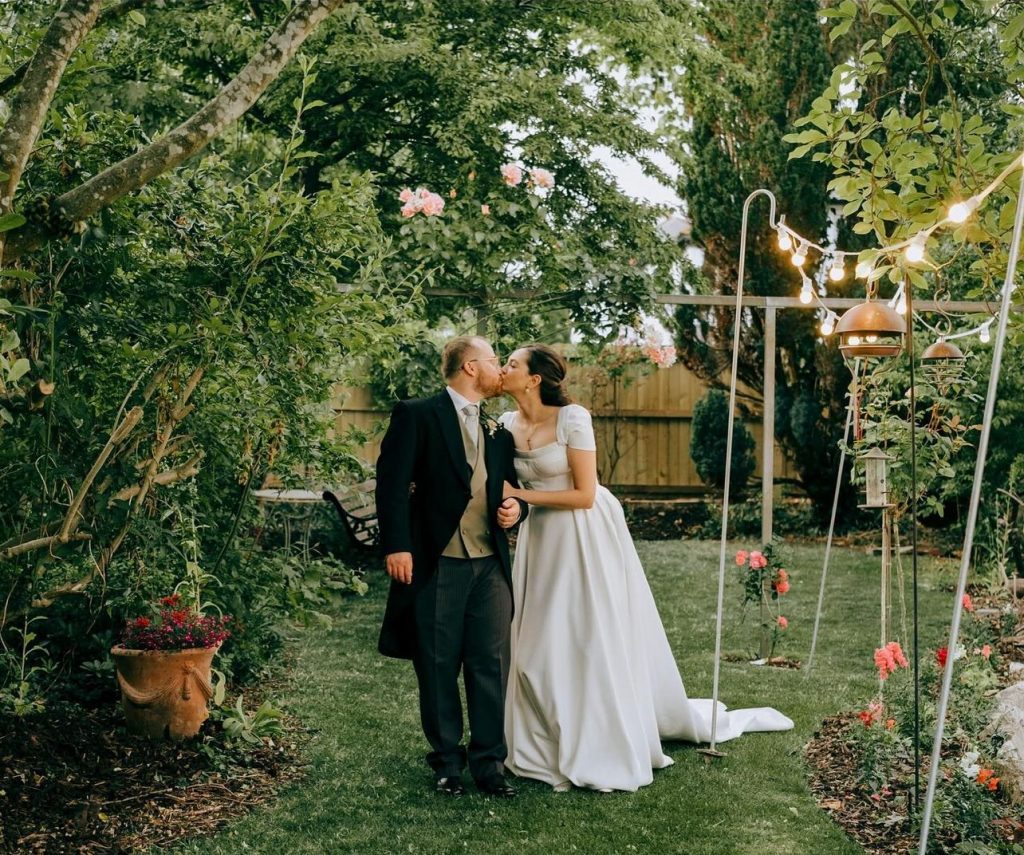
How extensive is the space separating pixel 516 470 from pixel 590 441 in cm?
36

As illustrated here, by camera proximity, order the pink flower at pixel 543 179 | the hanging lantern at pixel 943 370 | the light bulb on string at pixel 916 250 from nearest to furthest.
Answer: the light bulb on string at pixel 916 250, the hanging lantern at pixel 943 370, the pink flower at pixel 543 179

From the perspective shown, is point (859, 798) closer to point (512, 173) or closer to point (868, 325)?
point (868, 325)

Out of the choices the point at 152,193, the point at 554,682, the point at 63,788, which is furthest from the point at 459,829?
the point at 152,193

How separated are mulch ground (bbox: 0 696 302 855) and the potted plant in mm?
84

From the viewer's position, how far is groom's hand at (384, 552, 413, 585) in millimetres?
4133

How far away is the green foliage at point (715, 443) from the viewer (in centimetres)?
1313

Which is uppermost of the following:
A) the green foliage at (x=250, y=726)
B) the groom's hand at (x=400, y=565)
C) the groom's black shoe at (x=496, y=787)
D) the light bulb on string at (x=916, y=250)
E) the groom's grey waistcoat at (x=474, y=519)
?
the light bulb on string at (x=916, y=250)

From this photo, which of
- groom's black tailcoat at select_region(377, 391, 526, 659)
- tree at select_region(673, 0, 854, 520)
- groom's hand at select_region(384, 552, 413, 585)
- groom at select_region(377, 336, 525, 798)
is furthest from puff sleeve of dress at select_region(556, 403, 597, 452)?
tree at select_region(673, 0, 854, 520)

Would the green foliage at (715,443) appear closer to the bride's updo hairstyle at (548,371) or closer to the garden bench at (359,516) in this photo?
the garden bench at (359,516)

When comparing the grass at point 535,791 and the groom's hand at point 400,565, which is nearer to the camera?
the grass at point 535,791

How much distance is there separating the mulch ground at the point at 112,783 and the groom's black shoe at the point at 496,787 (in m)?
0.80

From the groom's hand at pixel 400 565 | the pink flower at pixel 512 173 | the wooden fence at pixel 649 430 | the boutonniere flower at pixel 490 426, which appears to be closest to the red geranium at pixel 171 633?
the groom's hand at pixel 400 565

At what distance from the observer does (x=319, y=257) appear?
4.05 meters

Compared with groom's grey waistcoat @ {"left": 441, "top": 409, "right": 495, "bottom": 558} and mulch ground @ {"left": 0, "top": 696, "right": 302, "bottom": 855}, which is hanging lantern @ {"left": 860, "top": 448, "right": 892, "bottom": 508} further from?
mulch ground @ {"left": 0, "top": 696, "right": 302, "bottom": 855}
